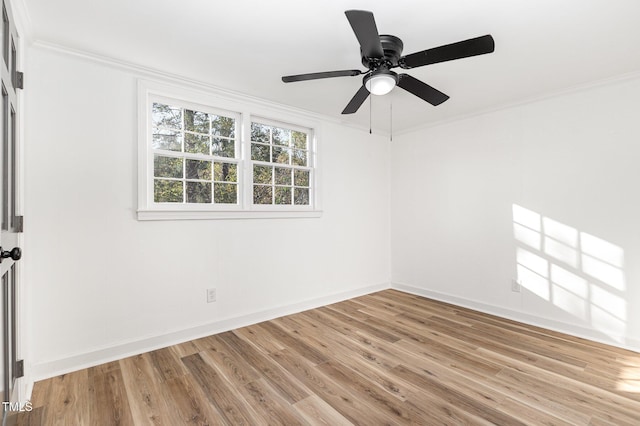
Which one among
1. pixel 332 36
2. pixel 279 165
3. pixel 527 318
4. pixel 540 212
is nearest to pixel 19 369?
pixel 279 165

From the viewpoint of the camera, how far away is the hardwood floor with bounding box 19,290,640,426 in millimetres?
1873

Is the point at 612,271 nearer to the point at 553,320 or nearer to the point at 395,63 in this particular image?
the point at 553,320

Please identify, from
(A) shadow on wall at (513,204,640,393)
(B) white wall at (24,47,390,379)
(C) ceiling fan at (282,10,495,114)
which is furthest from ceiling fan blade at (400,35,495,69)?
(A) shadow on wall at (513,204,640,393)

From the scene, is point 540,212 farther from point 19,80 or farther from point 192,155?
point 19,80

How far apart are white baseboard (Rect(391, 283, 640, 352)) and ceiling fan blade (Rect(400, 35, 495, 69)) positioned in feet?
9.70

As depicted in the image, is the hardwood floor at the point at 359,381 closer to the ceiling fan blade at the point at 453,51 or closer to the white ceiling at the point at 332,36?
the ceiling fan blade at the point at 453,51

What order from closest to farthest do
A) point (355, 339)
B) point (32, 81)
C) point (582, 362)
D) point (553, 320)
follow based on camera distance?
point (32, 81) → point (582, 362) → point (355, 339) → point (553, 320)

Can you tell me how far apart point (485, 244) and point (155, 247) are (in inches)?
144

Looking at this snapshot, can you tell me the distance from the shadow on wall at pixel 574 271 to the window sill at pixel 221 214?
7.90 ft

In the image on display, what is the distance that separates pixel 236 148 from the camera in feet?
10.9

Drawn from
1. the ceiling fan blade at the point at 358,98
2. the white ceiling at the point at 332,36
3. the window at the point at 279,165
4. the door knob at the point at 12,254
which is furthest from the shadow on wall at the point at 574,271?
the door knob at the point at 12,254

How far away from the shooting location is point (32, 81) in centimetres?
226

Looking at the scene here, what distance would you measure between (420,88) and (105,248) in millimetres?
2794

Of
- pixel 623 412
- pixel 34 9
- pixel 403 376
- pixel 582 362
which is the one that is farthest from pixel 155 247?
pixel 582 362
